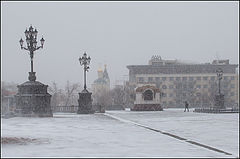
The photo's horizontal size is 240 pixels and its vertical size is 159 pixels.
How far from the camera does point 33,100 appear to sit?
95.2 feet

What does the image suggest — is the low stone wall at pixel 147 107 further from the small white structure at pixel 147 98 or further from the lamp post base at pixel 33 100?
the lamp post base at pixel 33 100

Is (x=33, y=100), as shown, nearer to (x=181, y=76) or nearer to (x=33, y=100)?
(x=33, y=100)

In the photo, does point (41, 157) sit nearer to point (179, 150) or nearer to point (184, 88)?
point (179, 150)

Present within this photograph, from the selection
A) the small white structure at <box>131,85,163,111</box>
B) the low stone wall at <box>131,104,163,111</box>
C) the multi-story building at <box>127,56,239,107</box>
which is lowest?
the low stone wall at <box>131,104,163,111</box>

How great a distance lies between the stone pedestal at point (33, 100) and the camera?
2869cm

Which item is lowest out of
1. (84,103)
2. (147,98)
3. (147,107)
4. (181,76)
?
(147,107)

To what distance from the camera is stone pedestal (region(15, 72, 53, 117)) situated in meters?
28.7

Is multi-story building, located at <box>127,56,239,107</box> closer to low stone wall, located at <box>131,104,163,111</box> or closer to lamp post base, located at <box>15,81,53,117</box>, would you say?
low stone wall, located at <box>131,104,163,111</box>

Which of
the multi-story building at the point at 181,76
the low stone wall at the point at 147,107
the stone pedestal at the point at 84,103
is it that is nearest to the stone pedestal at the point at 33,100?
the stone pedestal at the point at 84,103

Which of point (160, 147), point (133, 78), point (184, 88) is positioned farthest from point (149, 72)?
point (160, 147)

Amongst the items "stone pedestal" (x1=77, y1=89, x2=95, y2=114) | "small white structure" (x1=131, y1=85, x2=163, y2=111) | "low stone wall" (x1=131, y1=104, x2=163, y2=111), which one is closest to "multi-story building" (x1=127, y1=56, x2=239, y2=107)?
"small white structure" (x1=131, y1=85, x2=163, y2=111)

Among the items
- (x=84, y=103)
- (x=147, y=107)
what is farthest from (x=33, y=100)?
(x=147, y=107)

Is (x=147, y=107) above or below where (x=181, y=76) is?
below

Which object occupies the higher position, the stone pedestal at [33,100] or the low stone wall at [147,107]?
the stone pedestal at [33,100]
